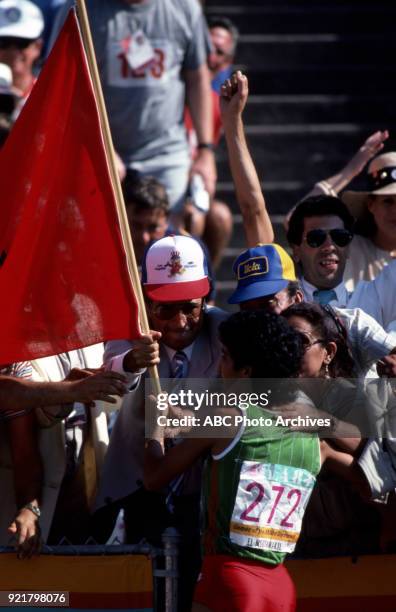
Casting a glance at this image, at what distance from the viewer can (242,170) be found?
6293mm

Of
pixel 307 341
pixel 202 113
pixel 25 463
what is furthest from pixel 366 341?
pixel 202 113

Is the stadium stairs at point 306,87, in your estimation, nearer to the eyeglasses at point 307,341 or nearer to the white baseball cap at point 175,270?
the white baseball cap at point 175,270

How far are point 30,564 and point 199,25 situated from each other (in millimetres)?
4501

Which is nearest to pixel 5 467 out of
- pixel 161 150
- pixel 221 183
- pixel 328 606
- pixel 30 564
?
pixel 30 564

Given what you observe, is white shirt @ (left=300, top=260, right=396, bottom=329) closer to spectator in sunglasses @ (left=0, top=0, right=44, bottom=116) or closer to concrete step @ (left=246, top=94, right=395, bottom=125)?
spectator in sunglasses @ (left=0, top=0, right=44, bottom=116)

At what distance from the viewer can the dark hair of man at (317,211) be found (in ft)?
20.4

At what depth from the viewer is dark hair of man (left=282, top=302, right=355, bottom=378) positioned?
5176mm

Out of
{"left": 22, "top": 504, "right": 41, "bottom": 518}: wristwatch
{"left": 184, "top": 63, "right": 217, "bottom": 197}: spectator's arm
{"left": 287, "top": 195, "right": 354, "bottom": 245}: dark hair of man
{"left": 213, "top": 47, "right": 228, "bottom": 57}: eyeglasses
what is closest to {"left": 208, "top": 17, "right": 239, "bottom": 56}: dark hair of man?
{"left": 213, "top": 47, "right": 228, "bottom": 57}: eyeglasses

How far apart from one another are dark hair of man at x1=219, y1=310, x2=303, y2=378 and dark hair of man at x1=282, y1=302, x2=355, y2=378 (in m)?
0.34

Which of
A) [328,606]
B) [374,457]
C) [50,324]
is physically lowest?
[328,606]

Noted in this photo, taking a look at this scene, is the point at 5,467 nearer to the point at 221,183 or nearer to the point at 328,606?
the point at 328,606

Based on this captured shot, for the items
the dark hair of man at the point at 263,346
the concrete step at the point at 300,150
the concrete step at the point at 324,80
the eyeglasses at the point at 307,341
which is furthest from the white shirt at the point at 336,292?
the concrete step at the point at 324,80

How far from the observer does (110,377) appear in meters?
5.11

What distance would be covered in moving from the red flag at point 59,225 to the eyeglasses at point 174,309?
0.38m
